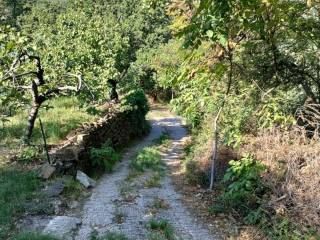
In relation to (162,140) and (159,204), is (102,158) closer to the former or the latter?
(159,204)

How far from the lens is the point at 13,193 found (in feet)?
26.7

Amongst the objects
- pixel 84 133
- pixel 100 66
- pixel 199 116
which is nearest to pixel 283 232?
pixel 84 133

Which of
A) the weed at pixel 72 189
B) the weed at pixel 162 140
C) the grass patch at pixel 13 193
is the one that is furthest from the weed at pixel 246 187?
the weed at pixel 162 140

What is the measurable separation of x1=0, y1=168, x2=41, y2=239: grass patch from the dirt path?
1103 millimetres

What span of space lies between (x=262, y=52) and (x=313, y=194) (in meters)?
4.23

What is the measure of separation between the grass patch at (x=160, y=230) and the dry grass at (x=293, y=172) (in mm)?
1753

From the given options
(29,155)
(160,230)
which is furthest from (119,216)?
(29,155)

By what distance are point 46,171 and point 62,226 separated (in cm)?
249

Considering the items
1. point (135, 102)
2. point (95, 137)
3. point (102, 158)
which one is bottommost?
point (102, 158)

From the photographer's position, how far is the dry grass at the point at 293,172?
652 cm

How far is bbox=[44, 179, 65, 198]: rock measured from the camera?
853 centimetres

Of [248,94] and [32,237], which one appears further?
[248,94]

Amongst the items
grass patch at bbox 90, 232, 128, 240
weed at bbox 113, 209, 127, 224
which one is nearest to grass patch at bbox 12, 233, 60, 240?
grass patch at bbox 90, 232, 128, 240

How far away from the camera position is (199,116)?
653 inches
